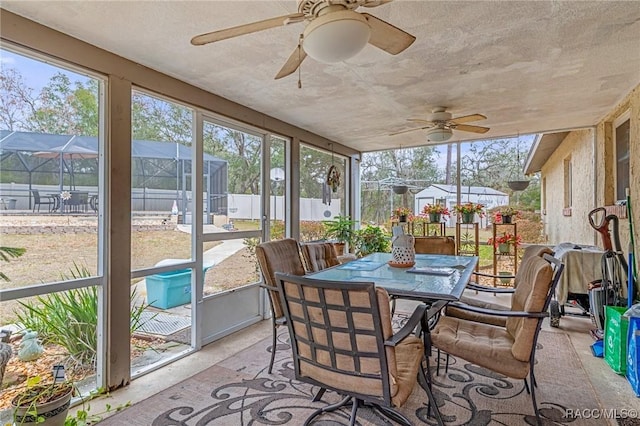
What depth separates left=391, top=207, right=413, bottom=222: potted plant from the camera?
566 cm

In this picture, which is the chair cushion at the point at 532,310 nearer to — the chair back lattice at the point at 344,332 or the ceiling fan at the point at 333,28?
the chair back lattice at the point at 344,332

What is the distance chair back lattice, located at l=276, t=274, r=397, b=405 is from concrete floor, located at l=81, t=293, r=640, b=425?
4.81 feet

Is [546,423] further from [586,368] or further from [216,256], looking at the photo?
[216,256]

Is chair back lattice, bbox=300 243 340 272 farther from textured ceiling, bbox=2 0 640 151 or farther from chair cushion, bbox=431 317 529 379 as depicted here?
textured ceiling, bbox=2 0 640 151

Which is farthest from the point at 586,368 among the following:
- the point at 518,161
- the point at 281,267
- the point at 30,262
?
the point at 30,262

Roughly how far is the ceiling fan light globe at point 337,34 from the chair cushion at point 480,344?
1.73 metres

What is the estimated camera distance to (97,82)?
2.45m

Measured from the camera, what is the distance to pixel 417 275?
8.54ft

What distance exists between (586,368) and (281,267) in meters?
2.57

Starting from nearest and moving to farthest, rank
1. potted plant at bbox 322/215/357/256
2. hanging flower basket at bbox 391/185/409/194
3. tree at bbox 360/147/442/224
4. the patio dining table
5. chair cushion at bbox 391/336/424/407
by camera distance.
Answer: chair cushion at bbox 391/336/424/407
the patio dining table
potted plant at bbox 322/215/357/256
hanging flower basket at bbox 391/185/409/194
tree at bbox 360/147/442/224

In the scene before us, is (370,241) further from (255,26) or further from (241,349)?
(255,26)

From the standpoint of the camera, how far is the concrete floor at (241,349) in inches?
90.4

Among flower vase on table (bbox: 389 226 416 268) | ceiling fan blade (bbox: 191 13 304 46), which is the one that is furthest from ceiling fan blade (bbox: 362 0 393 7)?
flower vase on table (bbox: 389 226 416 268)

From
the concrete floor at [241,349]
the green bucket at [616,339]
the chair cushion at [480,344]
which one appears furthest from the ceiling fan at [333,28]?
the green bucket at [616,339]
